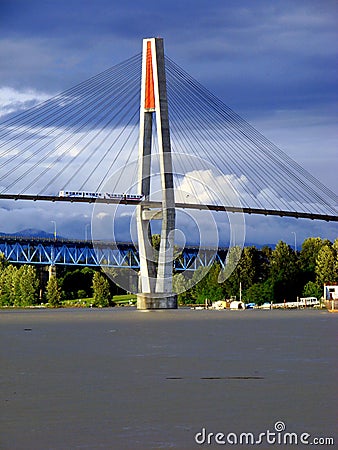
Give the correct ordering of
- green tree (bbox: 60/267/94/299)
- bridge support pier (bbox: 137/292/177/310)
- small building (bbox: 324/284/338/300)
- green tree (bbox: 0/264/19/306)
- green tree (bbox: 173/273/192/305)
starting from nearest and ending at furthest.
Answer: bridge support pier (bbox: 137/292/177/310) < small building (bbox: 324/284/338/300) < green tree (bbox: 173/273/192/305) < green tree (bbox: 0/264/19/306) < green tree (bbox: 60/267/94/299)

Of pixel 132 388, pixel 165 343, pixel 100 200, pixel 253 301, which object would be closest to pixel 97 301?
pixel 253 301

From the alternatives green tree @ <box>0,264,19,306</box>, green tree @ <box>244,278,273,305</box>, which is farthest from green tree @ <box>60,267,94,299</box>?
green tree @ <box>244,278,273,305</box>

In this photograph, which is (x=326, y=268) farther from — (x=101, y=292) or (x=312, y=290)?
(x=101, y=292)

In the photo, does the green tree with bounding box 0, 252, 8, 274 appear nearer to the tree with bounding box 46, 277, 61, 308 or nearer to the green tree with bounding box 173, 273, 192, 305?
the tree with bounding box 46, 277, 61, 308

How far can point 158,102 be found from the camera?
6519 cm

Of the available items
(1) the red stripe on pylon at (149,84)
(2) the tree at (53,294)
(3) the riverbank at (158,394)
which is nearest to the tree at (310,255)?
(2) the tree at (53,294)

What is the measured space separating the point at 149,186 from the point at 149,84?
7074mm

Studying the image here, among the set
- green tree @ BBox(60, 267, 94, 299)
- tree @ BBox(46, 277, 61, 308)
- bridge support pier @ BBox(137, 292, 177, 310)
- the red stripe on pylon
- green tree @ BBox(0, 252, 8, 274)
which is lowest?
bridge support pier @ BBox(137, 292, 177, 310)

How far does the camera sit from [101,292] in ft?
379

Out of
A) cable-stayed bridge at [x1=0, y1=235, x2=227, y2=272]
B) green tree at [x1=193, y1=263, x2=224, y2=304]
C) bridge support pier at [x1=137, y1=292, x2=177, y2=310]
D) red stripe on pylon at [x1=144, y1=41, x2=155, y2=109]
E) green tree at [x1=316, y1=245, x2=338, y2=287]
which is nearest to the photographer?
red stripe on pylon at [x1=144, y1=41, x2=155, y2=109]

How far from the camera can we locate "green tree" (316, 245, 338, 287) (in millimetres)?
95500

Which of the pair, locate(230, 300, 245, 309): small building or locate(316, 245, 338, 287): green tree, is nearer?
locate(230, 300, 245, 309): small building

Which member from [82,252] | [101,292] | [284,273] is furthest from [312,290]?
[82,252]

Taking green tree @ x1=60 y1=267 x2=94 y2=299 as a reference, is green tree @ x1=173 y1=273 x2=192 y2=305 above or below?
below
